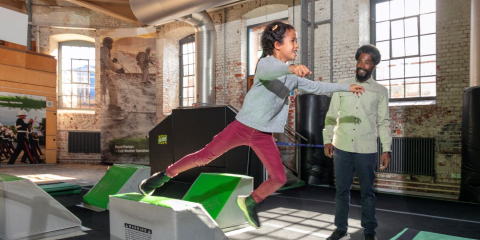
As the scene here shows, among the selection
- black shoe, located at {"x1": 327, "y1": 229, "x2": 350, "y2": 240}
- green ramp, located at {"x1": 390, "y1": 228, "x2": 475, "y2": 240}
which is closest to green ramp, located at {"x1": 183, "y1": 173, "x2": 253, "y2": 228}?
black shoe, located at {"x1": 327, "y1": 229, "x2": 350, "y2": 240}

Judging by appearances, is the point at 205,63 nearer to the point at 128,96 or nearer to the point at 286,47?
the point at 128,96

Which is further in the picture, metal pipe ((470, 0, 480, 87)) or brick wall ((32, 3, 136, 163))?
brick wall ((32, 3, 136, 163))

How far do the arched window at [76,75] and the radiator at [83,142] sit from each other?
3.34ft

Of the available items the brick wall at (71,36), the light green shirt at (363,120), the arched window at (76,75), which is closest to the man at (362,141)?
the light green shirt at (363,120)

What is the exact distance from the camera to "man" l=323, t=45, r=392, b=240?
3.03 meters

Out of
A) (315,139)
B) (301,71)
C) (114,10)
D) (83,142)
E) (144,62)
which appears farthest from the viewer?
(83,142)

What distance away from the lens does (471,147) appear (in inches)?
211

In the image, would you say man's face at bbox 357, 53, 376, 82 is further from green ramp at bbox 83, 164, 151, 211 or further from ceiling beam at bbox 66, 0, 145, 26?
ceiling beam at bbox 66, 0, 145, 26

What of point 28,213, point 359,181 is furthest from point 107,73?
point 359,181

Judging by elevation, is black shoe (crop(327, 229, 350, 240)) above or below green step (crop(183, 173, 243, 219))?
below

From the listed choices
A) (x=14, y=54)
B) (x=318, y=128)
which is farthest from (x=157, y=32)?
(x=318, y=128)

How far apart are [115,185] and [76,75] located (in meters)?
8.81

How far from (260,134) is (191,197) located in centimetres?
176

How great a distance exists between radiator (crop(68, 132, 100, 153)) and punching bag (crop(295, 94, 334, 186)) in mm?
7653
